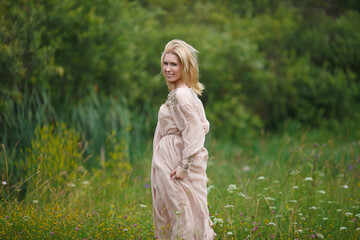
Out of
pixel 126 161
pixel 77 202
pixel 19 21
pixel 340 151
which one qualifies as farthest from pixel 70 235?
pixel 340 151

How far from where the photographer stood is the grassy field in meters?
3.48

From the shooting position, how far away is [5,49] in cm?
545

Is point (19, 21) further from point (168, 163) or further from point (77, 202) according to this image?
point (168, 163)

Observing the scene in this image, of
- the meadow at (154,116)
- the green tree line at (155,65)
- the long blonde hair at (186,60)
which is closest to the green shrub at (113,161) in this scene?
the meadow at (154,116)

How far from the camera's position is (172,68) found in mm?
3277

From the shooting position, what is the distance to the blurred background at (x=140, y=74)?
5.38m

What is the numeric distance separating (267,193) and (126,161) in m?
2.05

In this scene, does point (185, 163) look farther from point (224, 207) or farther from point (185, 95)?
point (224, 207)

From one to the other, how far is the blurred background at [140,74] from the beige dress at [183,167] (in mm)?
1579

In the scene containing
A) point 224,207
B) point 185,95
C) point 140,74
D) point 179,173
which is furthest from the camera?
point 140,74

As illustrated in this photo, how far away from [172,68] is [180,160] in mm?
760

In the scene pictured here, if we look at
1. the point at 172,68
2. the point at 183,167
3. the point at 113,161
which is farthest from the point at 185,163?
the point at 113,161

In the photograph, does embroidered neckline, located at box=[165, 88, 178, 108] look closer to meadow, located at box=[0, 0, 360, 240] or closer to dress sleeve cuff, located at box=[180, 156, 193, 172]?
dress sleeve cuff, located at box=[180, 156, 193, 172]

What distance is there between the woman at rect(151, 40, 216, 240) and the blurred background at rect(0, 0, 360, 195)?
1577 millimetres
